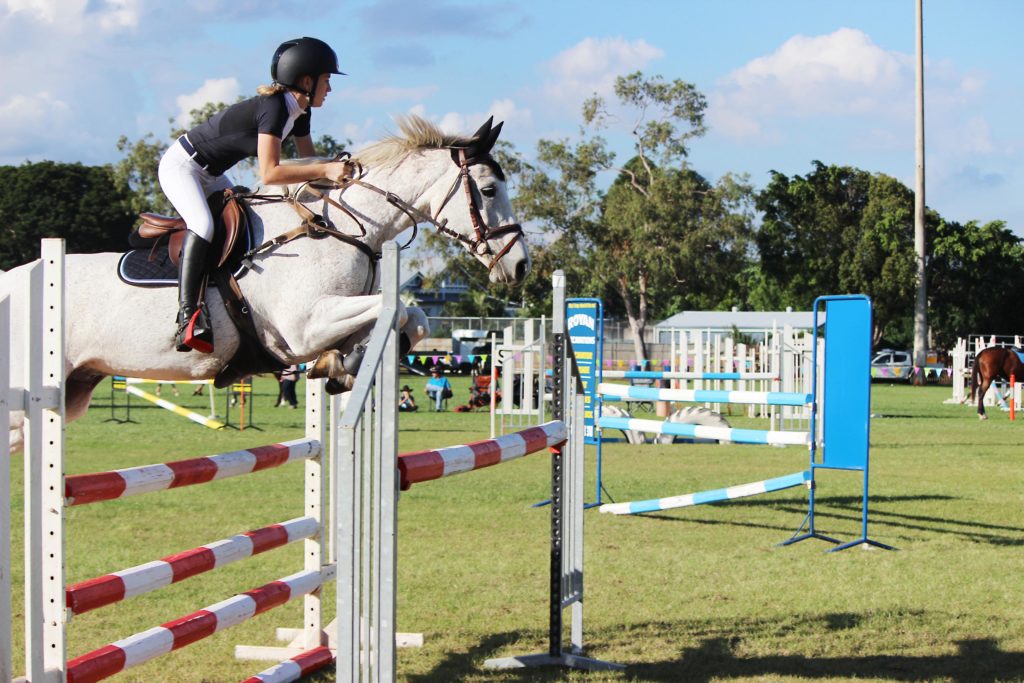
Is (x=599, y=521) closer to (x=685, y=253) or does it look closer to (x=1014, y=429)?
(x=1014, y=429)

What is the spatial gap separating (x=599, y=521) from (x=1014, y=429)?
12.7 meters

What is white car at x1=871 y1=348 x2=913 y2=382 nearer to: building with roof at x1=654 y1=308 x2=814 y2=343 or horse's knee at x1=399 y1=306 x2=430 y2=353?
building with roof at x1=654 y1=308 x2=814 y2=343

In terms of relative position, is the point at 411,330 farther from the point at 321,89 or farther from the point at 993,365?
the point at 993,365

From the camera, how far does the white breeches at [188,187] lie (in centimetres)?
419

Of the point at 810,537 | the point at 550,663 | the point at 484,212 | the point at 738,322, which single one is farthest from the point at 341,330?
the point at 738,322

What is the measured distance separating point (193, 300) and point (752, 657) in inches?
112

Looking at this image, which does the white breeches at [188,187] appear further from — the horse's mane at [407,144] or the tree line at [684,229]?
the tree line at [684,229]

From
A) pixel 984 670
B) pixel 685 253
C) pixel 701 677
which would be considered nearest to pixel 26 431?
pixel 701 677

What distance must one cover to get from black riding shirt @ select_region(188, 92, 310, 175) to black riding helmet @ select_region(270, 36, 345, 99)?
0.25ft

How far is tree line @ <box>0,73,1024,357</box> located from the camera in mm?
43375

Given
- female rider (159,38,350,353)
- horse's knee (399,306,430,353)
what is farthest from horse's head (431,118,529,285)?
female rider (159,38,350,353)

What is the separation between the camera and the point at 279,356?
4258mm

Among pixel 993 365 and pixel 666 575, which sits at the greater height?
pixel 993 365

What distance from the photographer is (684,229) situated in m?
43.3
